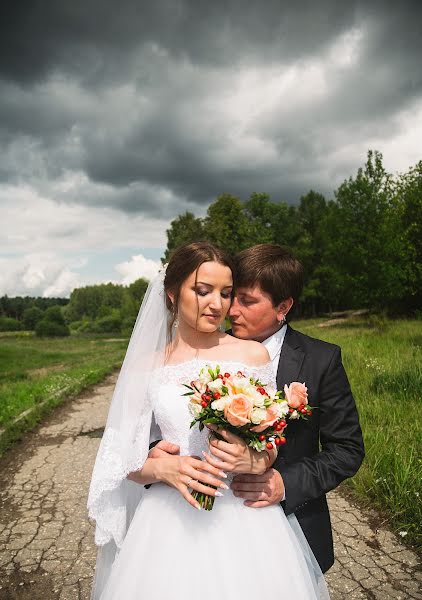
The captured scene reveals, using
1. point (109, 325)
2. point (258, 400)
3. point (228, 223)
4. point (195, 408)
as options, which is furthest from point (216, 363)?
point (109, 325)

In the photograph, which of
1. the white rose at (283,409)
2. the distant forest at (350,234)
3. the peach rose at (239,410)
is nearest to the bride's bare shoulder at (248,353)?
the white rose at (283,409)

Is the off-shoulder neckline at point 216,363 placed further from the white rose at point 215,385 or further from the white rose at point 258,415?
the white rose at point 258,415

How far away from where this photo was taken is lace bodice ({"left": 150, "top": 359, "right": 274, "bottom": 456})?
2.21 meters

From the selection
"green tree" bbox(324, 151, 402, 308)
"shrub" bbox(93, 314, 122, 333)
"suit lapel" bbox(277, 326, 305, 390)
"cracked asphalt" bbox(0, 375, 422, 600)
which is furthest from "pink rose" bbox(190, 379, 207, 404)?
"shrub" bbox(93, 314, 122, 333)

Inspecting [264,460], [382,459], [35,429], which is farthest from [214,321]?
[35,429]

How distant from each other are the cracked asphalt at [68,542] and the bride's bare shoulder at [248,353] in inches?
92.8

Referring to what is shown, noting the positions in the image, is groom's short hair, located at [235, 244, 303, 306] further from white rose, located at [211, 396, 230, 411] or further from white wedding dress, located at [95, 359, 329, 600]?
white wedding dress, located at [95, 359, 329, 600]

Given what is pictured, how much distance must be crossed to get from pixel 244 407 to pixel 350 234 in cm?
2408

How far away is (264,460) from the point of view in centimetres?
192

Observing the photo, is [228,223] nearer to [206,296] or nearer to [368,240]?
[368,240]

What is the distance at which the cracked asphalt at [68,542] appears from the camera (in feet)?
11.4

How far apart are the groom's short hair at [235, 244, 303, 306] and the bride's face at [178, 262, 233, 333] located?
0.63 ft


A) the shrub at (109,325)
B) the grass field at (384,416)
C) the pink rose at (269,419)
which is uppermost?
the pink rose at (269,419)

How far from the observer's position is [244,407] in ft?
5.49
